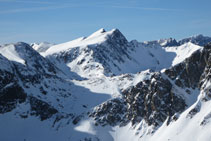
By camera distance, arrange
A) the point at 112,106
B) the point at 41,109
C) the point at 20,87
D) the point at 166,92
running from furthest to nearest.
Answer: the point at 20,87 < the point at 41,109 < the point at 112,106 < the point at 166,92

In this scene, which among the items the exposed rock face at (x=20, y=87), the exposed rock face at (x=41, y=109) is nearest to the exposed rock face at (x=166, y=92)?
the exposed rock face at (x=41, y=109)

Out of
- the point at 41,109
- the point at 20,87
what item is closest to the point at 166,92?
the point at 41,109

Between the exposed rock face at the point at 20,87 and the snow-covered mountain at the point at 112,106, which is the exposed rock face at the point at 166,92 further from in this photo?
the exposed rock face at the point at 20,87

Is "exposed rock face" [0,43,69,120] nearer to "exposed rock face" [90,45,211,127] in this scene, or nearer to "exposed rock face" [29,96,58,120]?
"exposed rock face" [29,96,58,120]

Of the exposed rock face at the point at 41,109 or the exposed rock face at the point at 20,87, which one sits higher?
the exposed rock face at the point at 20,87

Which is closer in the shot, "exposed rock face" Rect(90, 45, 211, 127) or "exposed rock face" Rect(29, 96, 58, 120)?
"exposed rock face" Rect(90, 45, 211, 127)

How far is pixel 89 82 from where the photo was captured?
158m

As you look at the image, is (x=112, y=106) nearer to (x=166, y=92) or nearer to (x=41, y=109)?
(x=166, y=92)

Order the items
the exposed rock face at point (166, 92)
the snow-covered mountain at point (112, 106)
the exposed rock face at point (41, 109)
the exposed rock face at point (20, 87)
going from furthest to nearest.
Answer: the exposed rock face at point (41, 109) < the exposed rock face at point (20, 87) < the exposed rock face at point (166, 92) < the snow-covered mountain at point (112, 106)

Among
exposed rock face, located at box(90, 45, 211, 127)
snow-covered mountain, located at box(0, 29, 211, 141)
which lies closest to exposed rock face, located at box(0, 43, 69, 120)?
snow-covered mountain, located at box(0, 29, 211, 141)

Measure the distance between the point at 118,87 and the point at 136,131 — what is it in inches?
1439

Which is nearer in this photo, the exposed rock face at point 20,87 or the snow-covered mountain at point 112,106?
the snow-covered mountain at point 112,106

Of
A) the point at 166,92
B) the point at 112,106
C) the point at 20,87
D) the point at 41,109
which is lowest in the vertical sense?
the point at 112,106

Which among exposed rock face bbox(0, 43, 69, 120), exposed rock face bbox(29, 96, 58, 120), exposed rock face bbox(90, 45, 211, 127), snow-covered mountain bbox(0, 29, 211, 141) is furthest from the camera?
exposed rock face bbox(29, 96, 58, 120)
